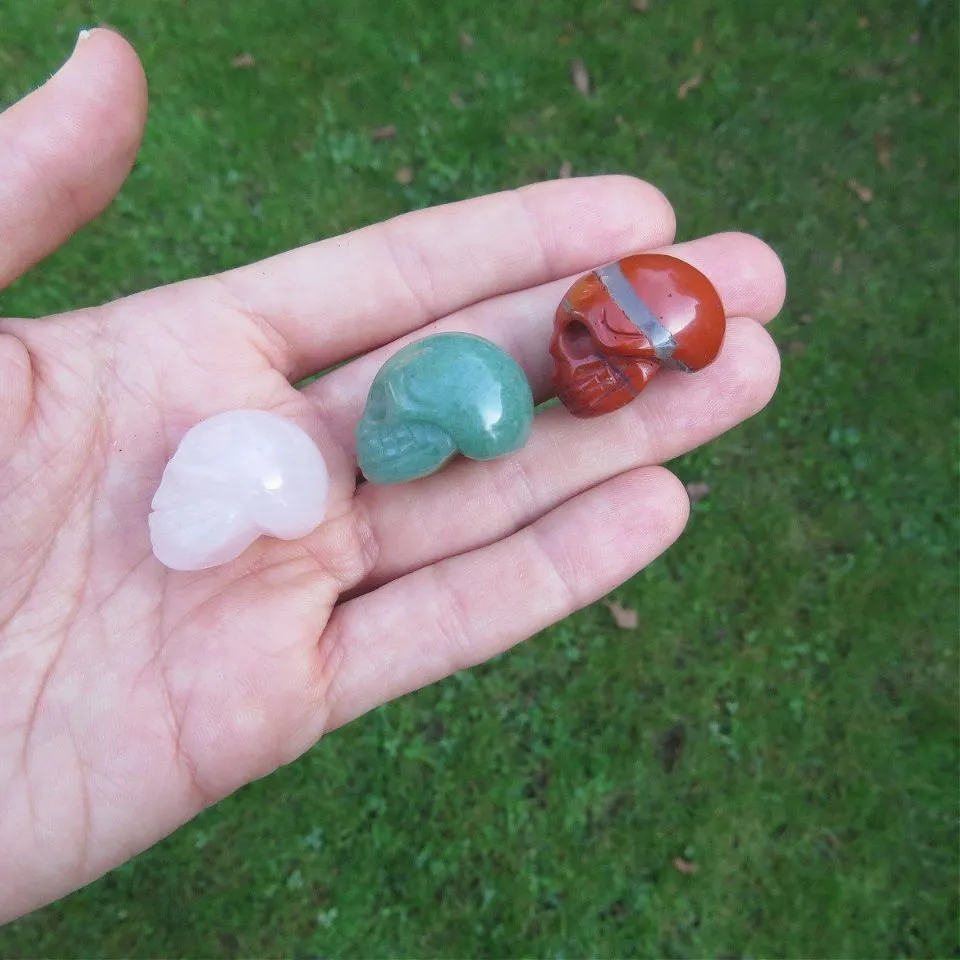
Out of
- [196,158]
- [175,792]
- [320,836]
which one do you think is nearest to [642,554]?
[175,792]

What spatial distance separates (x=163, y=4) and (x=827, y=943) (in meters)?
5.18

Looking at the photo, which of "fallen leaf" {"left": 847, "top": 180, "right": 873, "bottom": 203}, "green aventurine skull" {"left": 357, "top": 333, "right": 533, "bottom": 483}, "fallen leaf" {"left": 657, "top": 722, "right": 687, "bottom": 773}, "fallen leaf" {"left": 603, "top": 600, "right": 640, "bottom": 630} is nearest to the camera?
"green aventurine skull" {"left": 357, "top": 333, "right": 533, "bottom": 483}

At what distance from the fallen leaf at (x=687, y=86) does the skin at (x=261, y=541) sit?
1773 millimetres

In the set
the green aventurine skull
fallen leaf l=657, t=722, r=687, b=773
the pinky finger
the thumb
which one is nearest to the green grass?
fallen leaf l=657, t=722, r=687, b=773

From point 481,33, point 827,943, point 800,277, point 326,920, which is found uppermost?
point 481,33

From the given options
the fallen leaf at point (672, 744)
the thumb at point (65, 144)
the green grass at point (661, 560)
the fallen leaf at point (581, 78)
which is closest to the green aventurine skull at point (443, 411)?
the thumb at point (65, 144)

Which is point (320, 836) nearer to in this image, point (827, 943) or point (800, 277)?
point (827, 943)

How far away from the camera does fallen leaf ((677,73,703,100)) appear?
4.99 metres

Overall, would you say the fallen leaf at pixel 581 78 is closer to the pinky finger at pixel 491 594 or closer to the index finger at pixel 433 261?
the index finger at pixel 433 261

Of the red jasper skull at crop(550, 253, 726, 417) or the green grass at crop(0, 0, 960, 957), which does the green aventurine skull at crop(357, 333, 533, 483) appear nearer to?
the red jasper skull at crop(550, 253, 726, 417)

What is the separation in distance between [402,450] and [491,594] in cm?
52

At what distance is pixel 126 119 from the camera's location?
2.87m

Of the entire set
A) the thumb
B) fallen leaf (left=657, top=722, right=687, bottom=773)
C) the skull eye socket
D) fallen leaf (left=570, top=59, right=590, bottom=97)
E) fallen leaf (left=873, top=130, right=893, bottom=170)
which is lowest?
fallen leaf (left=657, top=722, right=687, bottom=773)

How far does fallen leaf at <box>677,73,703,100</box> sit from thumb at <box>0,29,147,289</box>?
2.98 m
